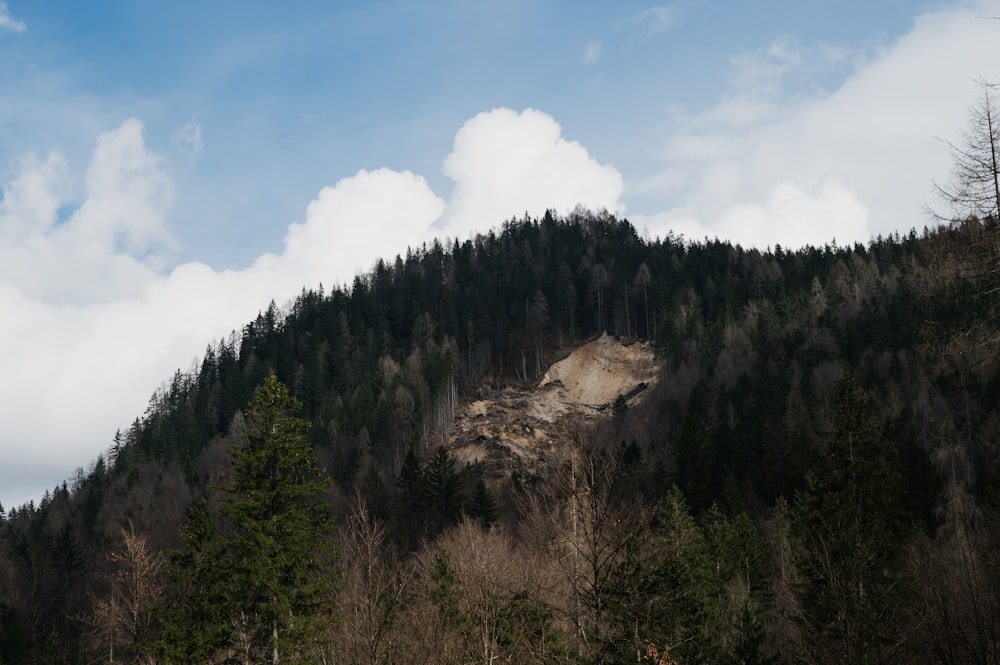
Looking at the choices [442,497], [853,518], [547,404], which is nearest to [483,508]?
[442,497]

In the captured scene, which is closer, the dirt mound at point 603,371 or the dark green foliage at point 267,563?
the dark green foliage at point 267,563

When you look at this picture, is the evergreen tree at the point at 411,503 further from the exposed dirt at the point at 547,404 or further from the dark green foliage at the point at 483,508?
the exposed dirt at the point at 547,404

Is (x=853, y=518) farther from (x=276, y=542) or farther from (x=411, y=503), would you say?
(x=411, y=503)

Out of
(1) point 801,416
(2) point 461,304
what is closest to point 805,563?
(1) point 801,416

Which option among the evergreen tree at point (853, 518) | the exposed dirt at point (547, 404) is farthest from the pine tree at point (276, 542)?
the exposed dirt at point (547, 404)

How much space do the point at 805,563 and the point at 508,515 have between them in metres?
51.2

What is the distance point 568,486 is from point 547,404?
100 m

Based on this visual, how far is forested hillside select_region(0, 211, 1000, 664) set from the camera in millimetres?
18359

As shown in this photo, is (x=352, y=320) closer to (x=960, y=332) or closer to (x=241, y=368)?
(x=241, y=368)

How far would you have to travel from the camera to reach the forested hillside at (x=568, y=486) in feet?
60.2

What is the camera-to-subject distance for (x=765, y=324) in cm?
10512

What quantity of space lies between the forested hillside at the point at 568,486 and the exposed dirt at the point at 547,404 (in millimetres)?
4286

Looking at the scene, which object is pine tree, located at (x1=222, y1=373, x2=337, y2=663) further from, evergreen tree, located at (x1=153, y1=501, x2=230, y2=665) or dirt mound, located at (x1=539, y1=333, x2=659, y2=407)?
dirt mound, located at (x1=539, y1=333, x2=659, y2=407)

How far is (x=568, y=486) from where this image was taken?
60.2ft
